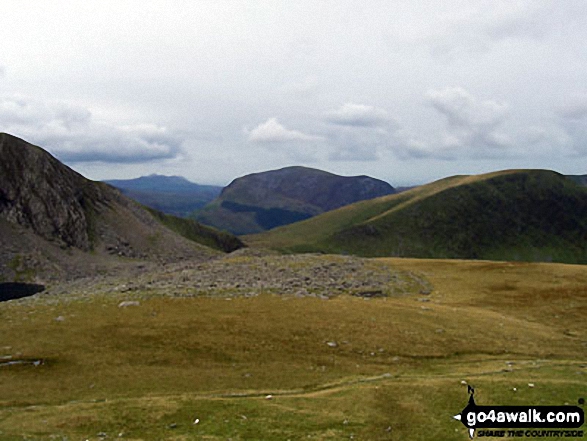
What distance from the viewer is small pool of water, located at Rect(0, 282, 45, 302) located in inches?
4651

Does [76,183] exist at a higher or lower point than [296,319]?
higher

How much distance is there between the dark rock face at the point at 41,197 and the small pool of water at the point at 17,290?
108 feet

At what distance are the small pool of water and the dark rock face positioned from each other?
32.9 meters

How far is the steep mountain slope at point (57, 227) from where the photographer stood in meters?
150

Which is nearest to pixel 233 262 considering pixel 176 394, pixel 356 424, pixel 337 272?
pixel 337 272

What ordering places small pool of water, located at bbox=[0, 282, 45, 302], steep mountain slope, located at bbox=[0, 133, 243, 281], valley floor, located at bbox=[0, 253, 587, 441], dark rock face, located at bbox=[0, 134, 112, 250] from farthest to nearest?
dark rock face, located at bbox=[0, 134, 112, 250] → steep mountain slope, located at bbox=[0, 133, 243, 281] → small pool of water, located at bbox=[0, 282, 45, 302] → valley floor, located at bbox=[0, 253, 587, 441]

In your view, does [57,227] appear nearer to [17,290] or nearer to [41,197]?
[41,197]

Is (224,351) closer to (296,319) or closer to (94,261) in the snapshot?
(296,319)

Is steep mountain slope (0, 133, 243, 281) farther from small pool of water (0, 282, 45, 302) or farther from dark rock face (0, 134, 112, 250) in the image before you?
small pool of water (0, 282, 45, 302)

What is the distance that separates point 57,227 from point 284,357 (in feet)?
494

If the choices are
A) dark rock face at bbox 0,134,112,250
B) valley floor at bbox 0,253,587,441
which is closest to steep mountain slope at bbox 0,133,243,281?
dark rock face at bbox 0,134,112,250

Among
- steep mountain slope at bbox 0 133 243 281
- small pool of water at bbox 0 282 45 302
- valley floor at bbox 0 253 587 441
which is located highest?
steep mountain slope at bbox 0 133 243 281

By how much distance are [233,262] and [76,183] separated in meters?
123

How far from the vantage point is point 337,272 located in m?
91.8
